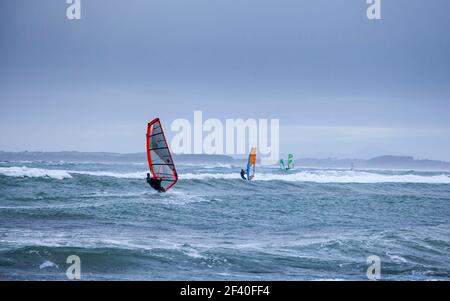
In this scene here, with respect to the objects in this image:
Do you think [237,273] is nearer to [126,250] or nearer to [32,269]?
[126,250]

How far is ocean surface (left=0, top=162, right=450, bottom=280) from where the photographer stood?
8.49 metres

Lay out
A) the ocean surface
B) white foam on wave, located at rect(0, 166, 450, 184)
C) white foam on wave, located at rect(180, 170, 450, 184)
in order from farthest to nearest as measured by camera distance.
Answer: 1. white foam on wave, located at rect(180, 170, 450, 184)
2. white foam on wave, located at rect(0, 166, 450, 184)
3. the ocean surface

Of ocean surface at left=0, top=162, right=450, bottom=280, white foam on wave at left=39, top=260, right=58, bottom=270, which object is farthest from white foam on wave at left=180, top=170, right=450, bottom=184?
white foam on wave at left=39, top=260, right=58, bottom=270

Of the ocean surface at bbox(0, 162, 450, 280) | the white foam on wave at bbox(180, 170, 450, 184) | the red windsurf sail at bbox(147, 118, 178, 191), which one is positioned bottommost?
the white foam on wave at bbox(180, 170, 450, 184)

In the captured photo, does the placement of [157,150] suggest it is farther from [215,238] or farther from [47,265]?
[47,265]

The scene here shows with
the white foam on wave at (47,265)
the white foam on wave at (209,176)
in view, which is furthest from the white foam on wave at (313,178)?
the white foam on wave at (47,265)

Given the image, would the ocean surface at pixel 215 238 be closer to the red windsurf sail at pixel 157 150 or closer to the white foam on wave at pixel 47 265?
the white foam on wave at pixel 47 265

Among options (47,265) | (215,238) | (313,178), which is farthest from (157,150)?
(313,178)

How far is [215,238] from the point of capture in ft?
38.2

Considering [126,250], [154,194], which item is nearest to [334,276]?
[126,250]

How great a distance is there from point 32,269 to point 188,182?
75.4ft

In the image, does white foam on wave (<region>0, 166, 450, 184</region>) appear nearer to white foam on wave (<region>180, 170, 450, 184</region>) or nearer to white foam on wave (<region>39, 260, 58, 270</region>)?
white foam on wave (<region>180, 170, 450, 184</region>)
